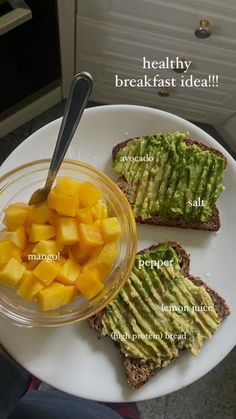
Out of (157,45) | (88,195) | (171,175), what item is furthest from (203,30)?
(88,195)

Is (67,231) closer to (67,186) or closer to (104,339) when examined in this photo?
(67,186)

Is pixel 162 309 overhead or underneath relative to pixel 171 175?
underneath

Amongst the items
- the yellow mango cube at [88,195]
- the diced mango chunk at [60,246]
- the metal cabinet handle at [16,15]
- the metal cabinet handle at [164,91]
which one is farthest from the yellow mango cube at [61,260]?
the metal cabinet handle at [164,91]

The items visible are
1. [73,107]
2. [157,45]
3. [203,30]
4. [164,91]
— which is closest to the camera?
[73,107]

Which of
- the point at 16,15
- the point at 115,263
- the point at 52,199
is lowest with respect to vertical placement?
the point at 115,263

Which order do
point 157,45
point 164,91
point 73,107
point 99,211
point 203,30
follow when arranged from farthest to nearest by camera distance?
point 164,91
point 157,45
point 203,30
point 99,211
point 73,107

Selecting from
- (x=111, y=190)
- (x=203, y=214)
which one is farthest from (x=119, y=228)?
(x=203, y=214)

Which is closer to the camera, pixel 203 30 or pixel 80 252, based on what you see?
pixel 80 252

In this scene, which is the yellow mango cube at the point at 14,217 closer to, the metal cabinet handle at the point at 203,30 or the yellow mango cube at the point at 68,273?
the yellow mango cube at the point at 68,273
